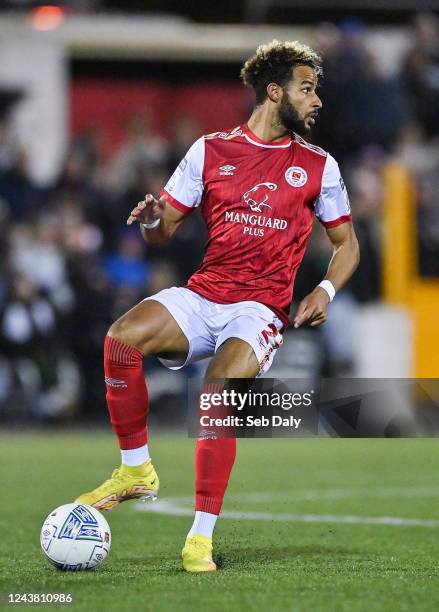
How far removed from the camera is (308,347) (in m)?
15.3

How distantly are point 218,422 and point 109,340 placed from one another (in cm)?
70

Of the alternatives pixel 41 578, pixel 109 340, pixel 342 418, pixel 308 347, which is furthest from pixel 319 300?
pixel 308 347

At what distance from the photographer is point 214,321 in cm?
671

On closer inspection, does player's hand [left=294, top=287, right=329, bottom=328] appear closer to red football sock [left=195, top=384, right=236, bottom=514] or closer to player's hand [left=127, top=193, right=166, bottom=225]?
red football sock [left=195, top=384, right=236, bottom=514]

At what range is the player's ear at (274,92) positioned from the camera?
6.83 metres

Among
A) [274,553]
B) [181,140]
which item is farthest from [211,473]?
[181,140]

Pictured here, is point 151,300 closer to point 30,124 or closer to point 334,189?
point 334,189

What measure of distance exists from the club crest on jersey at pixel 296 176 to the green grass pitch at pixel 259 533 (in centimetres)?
189

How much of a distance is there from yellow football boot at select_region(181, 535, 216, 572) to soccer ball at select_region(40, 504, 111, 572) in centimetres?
37

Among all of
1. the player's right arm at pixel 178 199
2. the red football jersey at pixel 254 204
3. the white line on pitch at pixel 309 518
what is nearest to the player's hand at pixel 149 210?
the player's right arm at pixel 178 199

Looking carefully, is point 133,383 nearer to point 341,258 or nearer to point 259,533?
point 341,258

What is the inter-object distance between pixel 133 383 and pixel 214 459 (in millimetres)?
610

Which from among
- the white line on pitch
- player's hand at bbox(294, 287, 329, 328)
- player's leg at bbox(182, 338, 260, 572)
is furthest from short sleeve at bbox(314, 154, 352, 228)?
the white line on pitch

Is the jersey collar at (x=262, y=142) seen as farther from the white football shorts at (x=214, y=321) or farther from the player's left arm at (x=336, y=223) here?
the white football shorts at (x=214, y=321)
